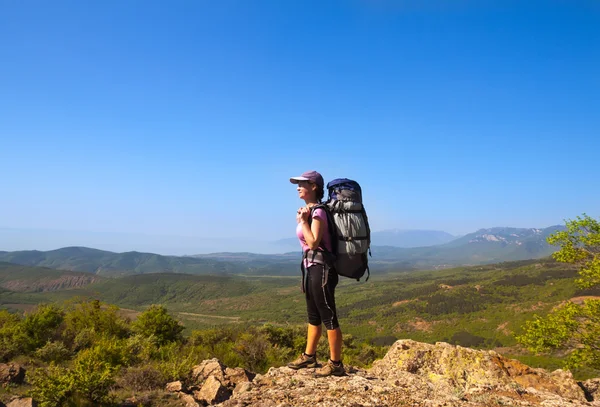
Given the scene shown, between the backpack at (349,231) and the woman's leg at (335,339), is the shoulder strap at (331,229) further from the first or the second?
the woman's leg at (335,339)

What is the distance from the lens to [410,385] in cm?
505

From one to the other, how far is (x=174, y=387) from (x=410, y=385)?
437cm

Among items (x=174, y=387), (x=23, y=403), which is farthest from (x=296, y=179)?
(x=23, y=403)

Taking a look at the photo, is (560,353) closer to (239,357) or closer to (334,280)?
(239,357)

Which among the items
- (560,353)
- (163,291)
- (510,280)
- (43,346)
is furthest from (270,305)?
(43,346)

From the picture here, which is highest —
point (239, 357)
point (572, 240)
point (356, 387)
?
point (572, 240)

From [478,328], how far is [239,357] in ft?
304

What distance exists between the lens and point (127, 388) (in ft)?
21.0

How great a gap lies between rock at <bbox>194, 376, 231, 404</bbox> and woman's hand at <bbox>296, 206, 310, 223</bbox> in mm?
3672

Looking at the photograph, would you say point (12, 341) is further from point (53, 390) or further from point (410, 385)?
point (410, 385)

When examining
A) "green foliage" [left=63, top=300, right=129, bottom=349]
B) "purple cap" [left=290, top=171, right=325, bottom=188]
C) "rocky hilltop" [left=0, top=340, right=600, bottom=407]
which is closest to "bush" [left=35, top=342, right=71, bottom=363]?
"green foliage" [left=63, top=300, right=129, bottom=349]

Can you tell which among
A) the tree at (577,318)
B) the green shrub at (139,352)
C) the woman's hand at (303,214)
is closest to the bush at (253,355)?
the green shrub at (139,352)

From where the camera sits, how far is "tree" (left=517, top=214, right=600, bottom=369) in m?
11.3

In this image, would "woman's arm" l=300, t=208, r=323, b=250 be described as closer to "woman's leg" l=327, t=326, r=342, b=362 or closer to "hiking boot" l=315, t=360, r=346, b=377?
"woman's leg" l=327, t=326, r=342, b=362
